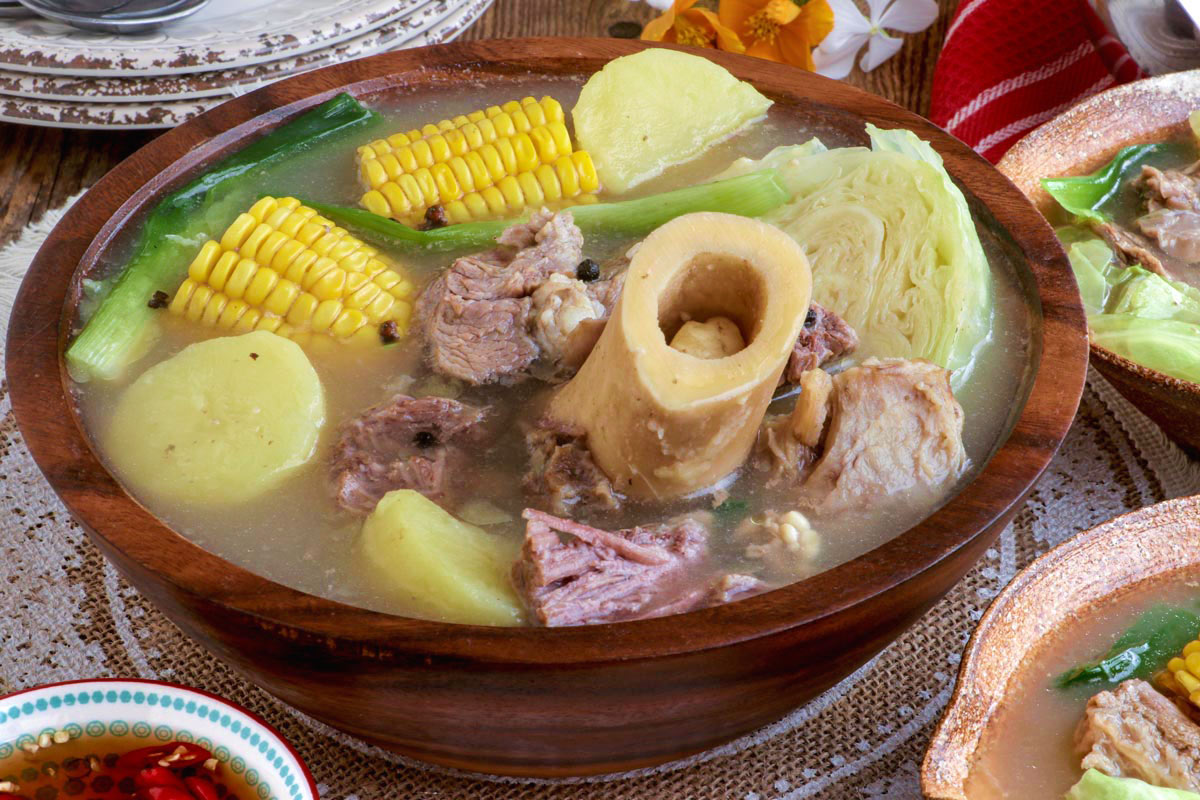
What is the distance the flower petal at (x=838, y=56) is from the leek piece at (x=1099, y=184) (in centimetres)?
101

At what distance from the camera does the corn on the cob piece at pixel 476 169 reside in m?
2.57

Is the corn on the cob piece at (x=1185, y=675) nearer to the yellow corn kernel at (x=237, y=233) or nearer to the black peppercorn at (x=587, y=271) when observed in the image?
the black peppercorn at (x=587, y=271)

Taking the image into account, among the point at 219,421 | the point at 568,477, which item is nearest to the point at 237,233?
the point at 219,421

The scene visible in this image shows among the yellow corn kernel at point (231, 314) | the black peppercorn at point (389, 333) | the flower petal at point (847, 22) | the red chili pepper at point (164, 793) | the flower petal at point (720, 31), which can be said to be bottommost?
the red chili pepper at point (164, 793)

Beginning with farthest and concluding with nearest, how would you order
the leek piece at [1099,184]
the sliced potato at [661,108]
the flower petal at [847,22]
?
the flower petal at [847,22] → the leek piece at [1099,184] → the sliced potato at [661,108]

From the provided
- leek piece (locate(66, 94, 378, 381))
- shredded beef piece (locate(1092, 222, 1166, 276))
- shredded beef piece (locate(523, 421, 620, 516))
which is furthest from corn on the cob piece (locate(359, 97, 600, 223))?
shredded beef piece (locate(1092, 222, 1166, 276))

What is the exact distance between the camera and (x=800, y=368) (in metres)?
2.12

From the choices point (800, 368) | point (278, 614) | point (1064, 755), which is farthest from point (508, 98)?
point (1064, 755)

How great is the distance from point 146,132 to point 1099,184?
2.88 metres

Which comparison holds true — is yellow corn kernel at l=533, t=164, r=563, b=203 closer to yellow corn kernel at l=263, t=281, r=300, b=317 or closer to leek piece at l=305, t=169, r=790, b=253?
leek piece at l=305, t=169, r=790, b=253

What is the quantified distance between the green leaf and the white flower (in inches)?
94.6

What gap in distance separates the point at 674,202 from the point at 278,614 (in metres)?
1.26

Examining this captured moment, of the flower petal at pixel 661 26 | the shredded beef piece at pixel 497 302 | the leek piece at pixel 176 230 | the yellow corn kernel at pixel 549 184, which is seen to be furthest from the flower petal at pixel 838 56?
the shredded beef piece at pixel 497 302

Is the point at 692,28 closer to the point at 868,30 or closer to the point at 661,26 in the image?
the point at 661,26
